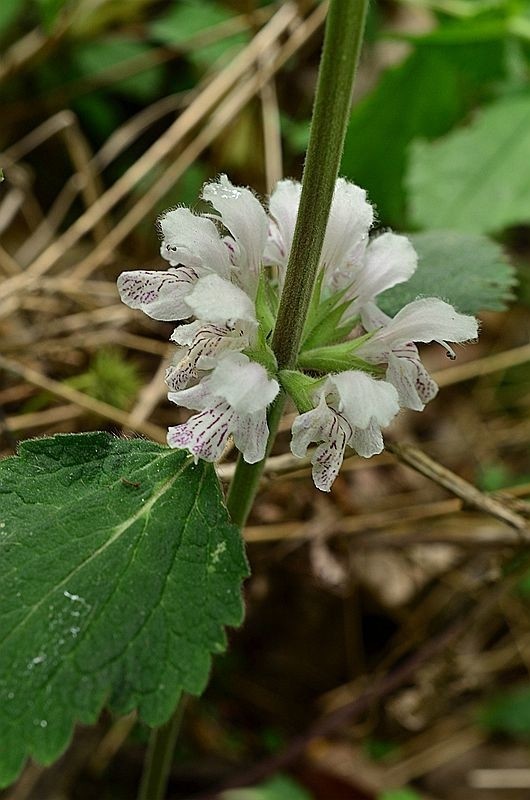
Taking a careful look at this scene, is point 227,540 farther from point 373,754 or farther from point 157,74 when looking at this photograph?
point 157,74

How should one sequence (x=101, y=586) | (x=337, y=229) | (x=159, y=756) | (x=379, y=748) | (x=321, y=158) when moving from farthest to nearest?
(x=379, y=748) → (x=159, y=756) → (x=337, y=229) → (x=101, y=586) → (x=321, y=158)

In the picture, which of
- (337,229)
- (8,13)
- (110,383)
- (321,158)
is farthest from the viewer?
(8,13)

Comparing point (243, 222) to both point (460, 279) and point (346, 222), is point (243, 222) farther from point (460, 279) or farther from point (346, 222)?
point (460, 279)

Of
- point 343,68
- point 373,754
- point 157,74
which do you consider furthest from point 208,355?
point 157,74

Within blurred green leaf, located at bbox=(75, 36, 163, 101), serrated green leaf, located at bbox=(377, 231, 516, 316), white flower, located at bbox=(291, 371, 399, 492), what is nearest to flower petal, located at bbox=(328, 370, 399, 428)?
white flower, located at bbox=(291, 371, 399, 492)

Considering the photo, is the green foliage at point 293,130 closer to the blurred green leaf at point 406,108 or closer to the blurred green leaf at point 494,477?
the blurred green leaf at point 406,108

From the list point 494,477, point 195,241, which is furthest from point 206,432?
point 494,477
